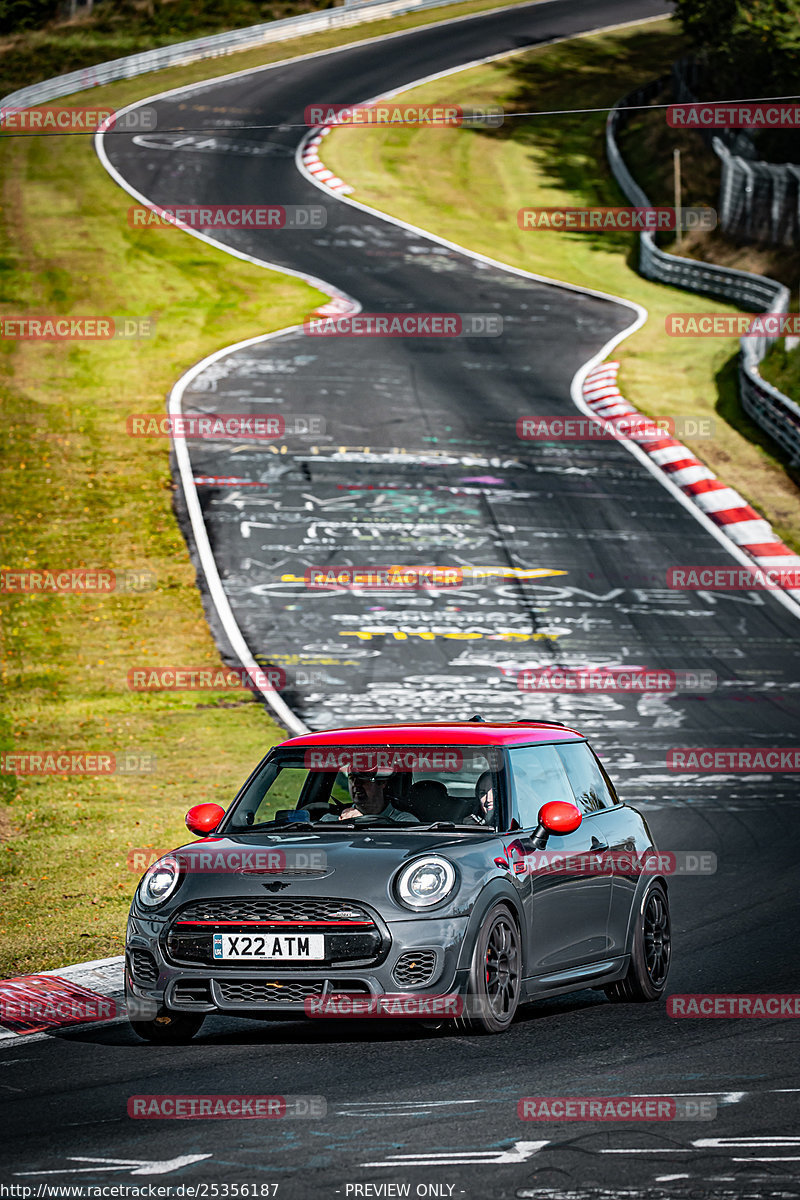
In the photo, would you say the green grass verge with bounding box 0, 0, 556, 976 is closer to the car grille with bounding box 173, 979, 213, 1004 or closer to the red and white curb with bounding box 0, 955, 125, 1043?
the red and white curb with bounding box 0, 955, 125, 1043

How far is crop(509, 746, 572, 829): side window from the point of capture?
8281 mm

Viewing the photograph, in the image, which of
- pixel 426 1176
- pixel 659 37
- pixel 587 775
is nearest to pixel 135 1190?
pixel 426 1176

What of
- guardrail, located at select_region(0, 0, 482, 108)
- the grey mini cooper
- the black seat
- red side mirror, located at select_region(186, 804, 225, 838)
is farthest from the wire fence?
red side mirror, located at select_region(186, 804, 225, 838)

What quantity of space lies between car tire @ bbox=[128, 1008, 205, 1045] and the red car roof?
165 centimetres

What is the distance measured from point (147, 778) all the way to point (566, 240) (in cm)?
3330

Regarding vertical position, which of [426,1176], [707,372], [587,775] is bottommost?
[707,372]

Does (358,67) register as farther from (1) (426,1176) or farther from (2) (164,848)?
(1) (426,1176)

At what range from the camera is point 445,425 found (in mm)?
28844

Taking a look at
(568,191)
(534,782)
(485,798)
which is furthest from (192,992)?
(568,191)

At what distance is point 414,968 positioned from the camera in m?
7.18

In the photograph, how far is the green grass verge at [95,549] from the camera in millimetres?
12727

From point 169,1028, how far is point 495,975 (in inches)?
63.0

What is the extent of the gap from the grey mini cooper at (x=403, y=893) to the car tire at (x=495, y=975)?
1 cm

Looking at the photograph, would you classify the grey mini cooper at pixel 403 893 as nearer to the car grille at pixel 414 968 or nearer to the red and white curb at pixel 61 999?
the car grille at pixel 414 968
